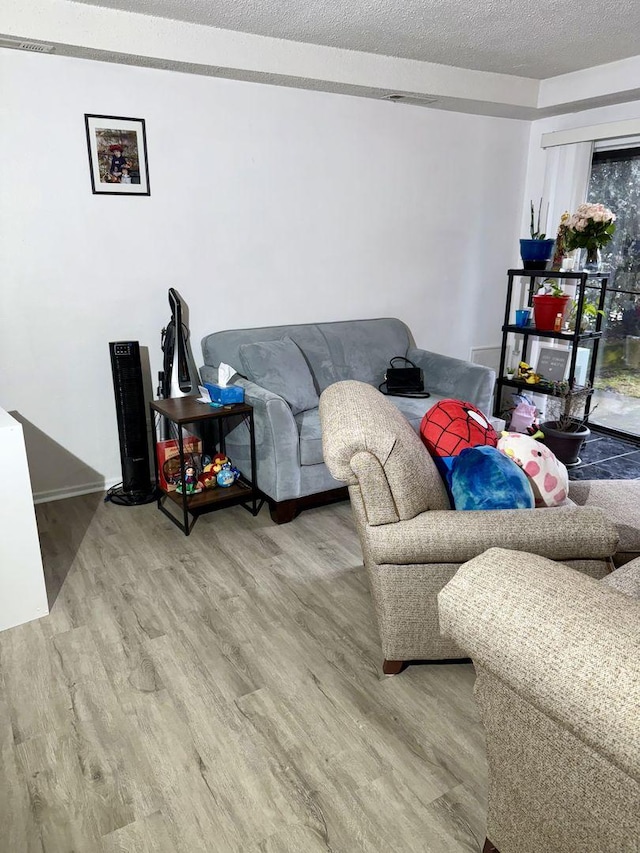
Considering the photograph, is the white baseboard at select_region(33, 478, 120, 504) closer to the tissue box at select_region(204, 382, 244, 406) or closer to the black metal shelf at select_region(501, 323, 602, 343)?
the tissue box at select_region(204, 382, 244, 406)

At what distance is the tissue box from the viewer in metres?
3.20

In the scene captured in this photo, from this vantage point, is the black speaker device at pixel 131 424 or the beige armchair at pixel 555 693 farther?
the black speaker device at pixel 131 424

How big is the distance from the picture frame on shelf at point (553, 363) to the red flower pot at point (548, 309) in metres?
0.27

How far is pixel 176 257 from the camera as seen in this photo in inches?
142

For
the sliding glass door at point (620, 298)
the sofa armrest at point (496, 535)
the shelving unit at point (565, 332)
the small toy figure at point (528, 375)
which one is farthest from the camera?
the small toy figure at point (528, 375)

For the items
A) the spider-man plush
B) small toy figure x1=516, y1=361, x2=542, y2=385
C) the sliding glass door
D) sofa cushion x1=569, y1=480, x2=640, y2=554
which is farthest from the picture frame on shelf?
the spider-man plush

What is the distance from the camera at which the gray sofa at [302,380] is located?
3168 millimetres

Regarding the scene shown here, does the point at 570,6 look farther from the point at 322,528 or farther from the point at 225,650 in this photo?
the point at 225,650

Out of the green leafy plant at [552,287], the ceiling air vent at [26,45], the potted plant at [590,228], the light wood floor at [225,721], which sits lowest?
the light wood floor at [225,721]

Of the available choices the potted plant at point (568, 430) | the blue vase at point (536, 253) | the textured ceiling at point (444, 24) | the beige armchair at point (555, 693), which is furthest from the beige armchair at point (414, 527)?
the blue vase at point (536, 253)

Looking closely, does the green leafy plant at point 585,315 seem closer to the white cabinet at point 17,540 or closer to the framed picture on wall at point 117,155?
the framed picture on wall at point 117,155

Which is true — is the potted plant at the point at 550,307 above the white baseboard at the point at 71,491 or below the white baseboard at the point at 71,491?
above

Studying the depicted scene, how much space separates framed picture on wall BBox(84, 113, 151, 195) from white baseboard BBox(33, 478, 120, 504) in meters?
1.62

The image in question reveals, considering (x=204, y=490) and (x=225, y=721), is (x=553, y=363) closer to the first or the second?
(x=204, y=490)
